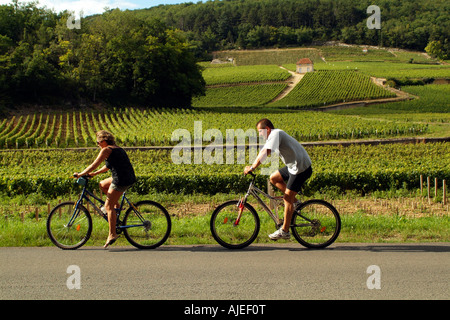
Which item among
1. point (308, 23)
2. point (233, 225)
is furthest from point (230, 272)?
point (308, 23)

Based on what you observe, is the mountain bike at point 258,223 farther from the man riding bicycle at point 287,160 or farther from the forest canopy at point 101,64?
the forest canopy at point 101,64

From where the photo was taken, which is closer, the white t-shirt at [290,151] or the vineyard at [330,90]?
the white t-shirt at [290,151]

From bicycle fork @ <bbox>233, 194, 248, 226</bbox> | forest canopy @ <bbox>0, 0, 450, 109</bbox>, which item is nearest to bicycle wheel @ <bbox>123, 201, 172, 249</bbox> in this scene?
bicycle fork @ <bbox>233, 194, 248, 226</bbox>

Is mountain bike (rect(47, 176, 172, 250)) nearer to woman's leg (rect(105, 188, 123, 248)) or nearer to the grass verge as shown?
woman's leg (rect(105, 188, 123, 248))

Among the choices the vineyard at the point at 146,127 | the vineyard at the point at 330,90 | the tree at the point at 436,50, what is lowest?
the vineyard at the point at 146,127

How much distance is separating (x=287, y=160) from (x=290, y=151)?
14cm

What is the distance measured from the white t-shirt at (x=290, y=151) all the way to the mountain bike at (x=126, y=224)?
1.97 m

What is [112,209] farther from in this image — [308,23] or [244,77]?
[308,23]

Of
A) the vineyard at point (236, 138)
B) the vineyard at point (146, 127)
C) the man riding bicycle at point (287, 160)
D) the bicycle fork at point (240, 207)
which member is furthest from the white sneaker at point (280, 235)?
the vineyard at point (146, 127)

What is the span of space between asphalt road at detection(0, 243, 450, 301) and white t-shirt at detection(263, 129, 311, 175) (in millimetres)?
1209

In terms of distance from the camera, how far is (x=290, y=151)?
7.21 meters

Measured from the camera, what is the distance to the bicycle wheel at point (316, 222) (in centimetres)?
734

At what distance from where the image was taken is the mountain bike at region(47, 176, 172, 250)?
7.44 m
